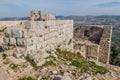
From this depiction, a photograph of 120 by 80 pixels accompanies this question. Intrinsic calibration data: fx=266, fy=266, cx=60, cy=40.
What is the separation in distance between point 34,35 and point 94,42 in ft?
40.9

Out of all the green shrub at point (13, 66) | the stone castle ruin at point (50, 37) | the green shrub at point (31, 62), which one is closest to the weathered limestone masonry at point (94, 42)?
the stone castle ruin at point (50, 37)

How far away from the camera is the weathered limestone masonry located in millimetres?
23297

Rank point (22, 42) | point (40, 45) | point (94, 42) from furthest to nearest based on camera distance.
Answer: point (94, 42) → point (40, 45) → point (22, 42)

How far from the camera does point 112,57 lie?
3219 cm

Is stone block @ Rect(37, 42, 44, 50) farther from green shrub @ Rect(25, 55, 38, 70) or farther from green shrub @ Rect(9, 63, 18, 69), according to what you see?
green shrub @ Rect(9, 63, 18, 69)

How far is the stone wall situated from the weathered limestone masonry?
519 centimetres

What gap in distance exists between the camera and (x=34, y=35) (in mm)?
13531

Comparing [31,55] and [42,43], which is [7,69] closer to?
[31,55]

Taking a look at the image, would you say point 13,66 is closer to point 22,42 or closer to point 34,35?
point 22,42

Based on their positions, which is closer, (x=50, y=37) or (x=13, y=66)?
(x=13, y=66)

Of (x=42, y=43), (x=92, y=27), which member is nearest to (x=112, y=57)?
(x=92, y=27)

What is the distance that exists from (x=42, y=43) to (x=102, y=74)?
3.80m

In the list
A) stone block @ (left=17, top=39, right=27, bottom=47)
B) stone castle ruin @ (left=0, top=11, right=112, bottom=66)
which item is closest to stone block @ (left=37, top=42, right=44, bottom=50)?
stone castle ruin @ (left=0, top=11, right=112, bottom=66)

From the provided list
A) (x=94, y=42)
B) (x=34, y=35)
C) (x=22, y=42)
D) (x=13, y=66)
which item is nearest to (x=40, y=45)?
(x=34, y=35)
